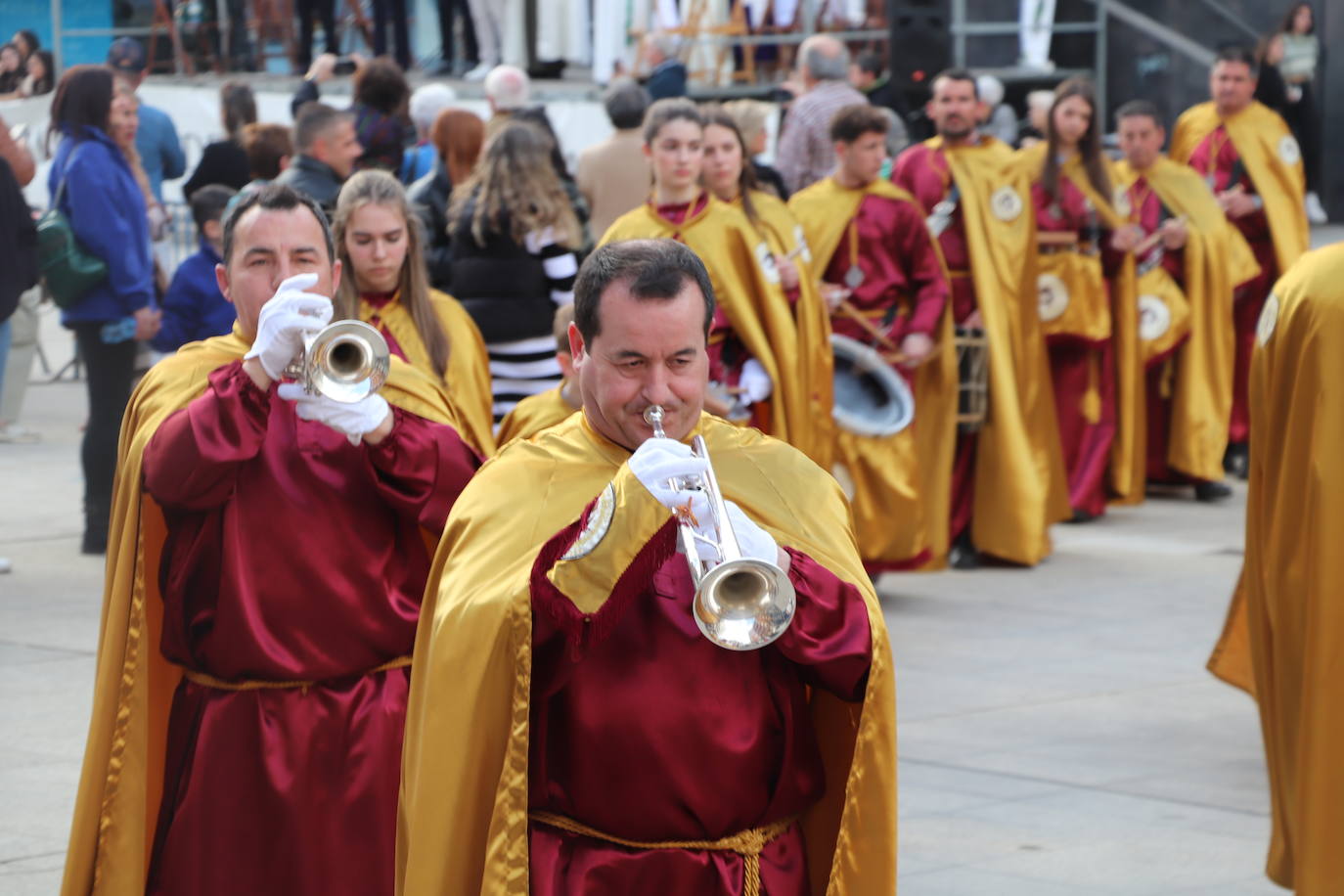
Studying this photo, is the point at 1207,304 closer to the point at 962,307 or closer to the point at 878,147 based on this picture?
the point at 962,307

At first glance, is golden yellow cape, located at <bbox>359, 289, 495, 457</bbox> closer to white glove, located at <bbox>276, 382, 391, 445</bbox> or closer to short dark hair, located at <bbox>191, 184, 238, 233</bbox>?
white glove, located at <bbox>276, 382, 391, 445</bbox>

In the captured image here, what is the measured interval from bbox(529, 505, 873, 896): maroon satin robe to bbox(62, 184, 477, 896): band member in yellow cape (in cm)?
118

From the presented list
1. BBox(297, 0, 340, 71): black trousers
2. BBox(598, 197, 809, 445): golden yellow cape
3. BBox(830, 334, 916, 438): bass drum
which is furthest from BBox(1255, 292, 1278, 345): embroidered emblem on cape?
BBox(297, 0, 340, 71): black trousers

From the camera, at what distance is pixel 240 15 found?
75.1 ft

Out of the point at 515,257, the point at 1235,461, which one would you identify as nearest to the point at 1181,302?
the point at 1235,461

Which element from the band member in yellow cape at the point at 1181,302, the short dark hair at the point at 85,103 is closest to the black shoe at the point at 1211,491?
the band member in yellow cape at the point at 1181,302

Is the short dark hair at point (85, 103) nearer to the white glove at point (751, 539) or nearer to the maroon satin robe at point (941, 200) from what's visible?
the maroon satin robe at point (941, 200)

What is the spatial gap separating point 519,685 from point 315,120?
227 inches

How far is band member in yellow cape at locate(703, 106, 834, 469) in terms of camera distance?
8312 mm

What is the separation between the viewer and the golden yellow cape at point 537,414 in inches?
224

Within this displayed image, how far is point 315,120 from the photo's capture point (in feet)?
28.5

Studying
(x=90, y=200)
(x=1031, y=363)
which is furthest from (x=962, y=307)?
(x=90, y=200)

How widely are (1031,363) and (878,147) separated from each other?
1.84 meters

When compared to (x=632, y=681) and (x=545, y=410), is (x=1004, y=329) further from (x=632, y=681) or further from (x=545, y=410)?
(x=632, y=681)
